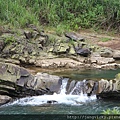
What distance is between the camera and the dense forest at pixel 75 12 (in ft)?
59.8

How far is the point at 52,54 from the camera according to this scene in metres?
13.4

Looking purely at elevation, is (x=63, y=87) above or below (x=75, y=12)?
below

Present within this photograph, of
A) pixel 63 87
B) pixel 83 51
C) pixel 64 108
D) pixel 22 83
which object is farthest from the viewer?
pixel 83 51

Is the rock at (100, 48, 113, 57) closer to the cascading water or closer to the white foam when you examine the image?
the cascading water

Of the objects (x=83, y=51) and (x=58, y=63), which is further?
(x=83, y=51)

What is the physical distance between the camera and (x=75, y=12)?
774 inches

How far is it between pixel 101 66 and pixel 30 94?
15.3 feet

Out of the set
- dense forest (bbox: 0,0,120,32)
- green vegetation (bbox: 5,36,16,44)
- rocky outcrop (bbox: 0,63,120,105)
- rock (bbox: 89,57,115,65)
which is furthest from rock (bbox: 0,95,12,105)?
dense forest (bbox: 0,0,120,32)

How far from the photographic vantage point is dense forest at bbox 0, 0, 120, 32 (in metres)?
18.2

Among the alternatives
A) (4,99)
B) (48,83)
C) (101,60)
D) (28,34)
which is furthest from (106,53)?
(4,99)

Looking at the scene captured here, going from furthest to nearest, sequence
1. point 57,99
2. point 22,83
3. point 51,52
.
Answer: point 51,52 → point 22,83 → point 57,99

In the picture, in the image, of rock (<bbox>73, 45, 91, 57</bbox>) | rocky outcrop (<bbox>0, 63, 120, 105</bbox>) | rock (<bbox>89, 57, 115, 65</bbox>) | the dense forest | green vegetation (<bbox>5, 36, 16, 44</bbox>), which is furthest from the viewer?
the dense forest

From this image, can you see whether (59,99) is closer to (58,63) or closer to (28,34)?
(58,63)

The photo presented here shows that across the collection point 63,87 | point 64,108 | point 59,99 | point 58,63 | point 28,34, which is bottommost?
point 64,108
